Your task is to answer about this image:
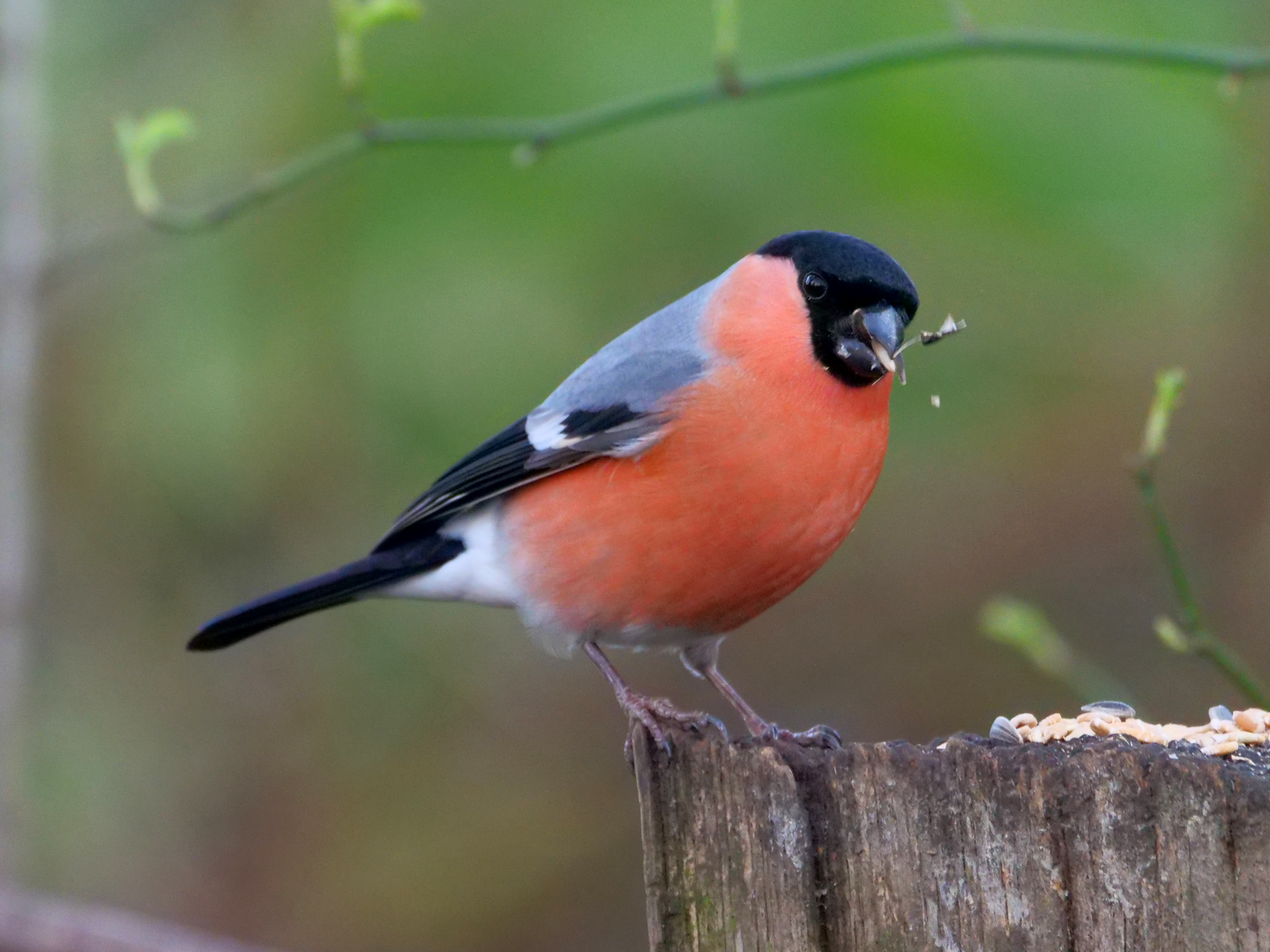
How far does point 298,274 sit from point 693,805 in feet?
14.9

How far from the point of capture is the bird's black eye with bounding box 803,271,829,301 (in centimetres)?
358

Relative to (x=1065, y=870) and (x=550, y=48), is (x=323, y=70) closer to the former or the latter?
(x=550, y=48)

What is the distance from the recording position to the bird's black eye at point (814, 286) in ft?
11.8

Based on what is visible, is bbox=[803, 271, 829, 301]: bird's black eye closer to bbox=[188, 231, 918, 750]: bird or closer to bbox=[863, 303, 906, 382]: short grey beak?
bbox=[188, 231, 918, 750]: bird

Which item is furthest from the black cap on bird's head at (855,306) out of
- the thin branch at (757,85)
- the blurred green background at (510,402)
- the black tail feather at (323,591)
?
the blurred green background at (510,402)

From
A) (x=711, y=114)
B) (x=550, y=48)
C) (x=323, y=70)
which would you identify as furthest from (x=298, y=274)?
(x=711, y=114)

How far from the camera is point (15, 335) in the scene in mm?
5461

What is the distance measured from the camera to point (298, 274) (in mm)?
6379

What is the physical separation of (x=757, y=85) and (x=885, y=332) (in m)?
0.74

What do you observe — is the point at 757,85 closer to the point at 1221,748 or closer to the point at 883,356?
the point at 883,356

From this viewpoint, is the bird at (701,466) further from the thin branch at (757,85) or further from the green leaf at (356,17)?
the green leaf at (356,17)

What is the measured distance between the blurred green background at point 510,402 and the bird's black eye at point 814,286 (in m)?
2.15

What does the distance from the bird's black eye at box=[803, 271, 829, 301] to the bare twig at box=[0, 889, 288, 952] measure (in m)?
2.29

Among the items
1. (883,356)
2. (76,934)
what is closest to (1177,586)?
(883,356)
